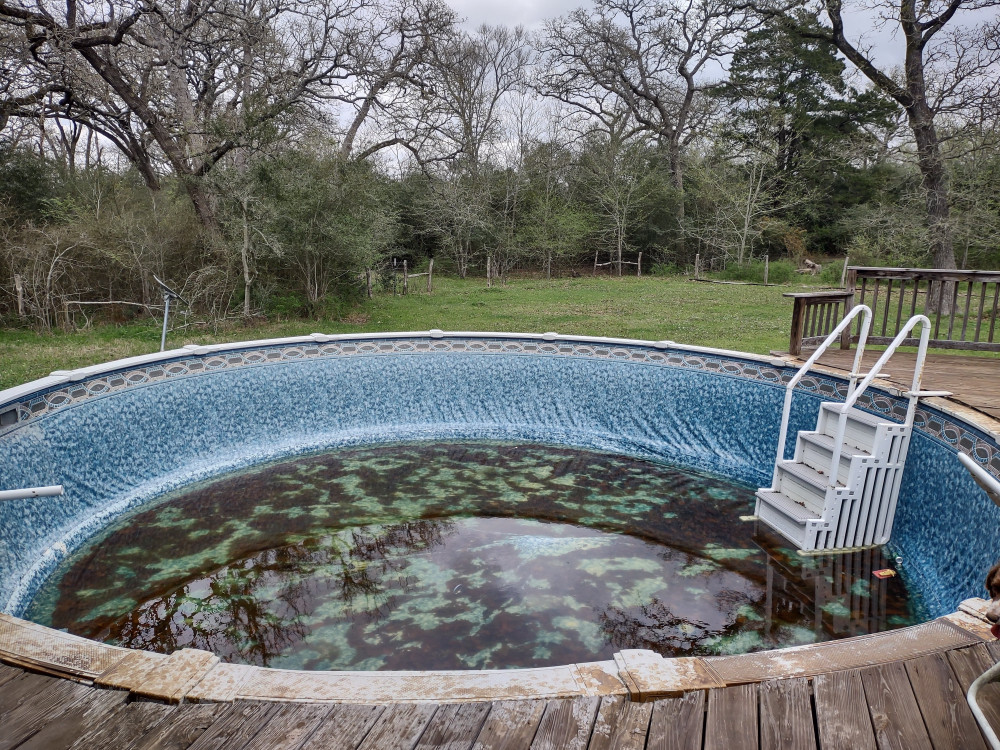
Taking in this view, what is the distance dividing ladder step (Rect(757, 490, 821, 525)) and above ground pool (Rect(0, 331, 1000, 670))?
0.72 feet

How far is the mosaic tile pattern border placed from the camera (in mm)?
3959

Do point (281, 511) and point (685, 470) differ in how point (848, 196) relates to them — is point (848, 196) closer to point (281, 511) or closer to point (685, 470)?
point (685, 470)

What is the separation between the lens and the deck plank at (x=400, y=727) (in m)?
1.58

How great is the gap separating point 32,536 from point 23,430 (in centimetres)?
80

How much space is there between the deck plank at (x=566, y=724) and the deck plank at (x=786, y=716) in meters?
0.43

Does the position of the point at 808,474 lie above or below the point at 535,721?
below

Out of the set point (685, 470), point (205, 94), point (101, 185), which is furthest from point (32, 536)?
point (205, 94)

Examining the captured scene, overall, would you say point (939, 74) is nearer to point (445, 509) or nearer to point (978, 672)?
point (445, 509)

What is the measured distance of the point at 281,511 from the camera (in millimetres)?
4570

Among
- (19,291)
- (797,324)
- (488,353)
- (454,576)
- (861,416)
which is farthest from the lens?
(19,291)

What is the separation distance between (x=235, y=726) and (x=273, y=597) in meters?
1.96

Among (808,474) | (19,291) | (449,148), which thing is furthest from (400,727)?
(449,148)

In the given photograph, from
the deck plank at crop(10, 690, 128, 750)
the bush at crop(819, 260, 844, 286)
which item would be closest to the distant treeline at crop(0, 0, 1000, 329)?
the bush at crop(819, 260, 844, 286)

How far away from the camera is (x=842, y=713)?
5.56ft
